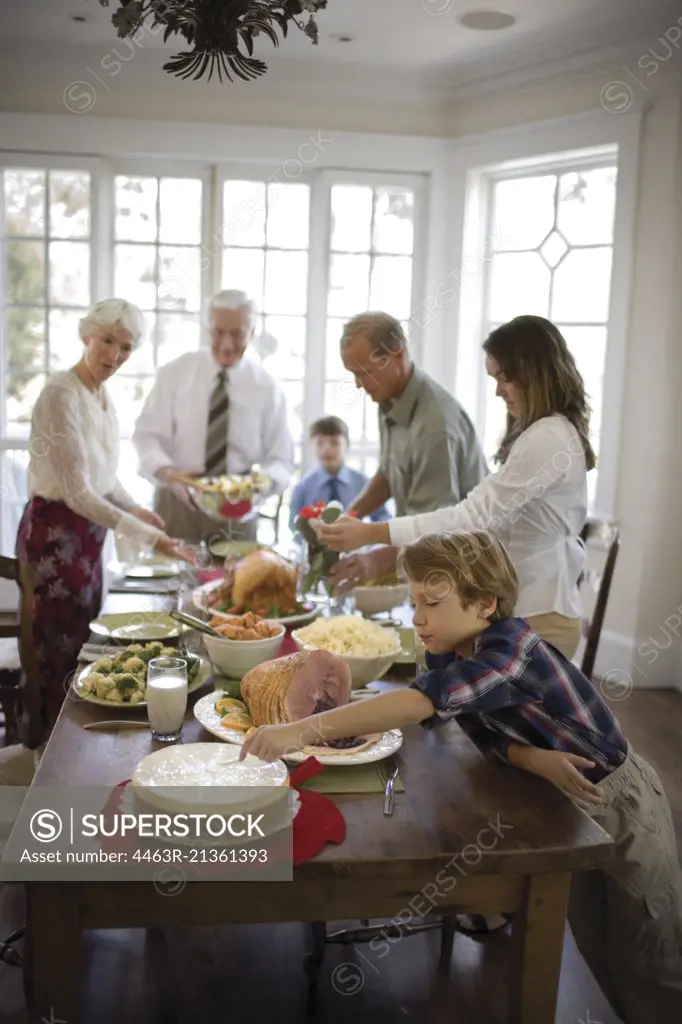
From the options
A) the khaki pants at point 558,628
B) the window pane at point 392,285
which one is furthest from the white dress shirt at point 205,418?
the khaki pants at point 558,628

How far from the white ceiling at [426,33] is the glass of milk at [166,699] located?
303 centimetres

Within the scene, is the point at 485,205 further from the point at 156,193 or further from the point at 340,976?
the point at 340,976

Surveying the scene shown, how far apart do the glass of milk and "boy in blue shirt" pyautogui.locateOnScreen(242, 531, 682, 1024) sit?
34cm

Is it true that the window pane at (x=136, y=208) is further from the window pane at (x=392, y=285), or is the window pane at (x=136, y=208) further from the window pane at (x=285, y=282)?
the window pane at (x=392, y=285)

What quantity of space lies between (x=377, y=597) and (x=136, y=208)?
307 cm


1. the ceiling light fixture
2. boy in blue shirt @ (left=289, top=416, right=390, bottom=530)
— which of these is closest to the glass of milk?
boy in blue shirt @ (left=289, top=416, right=390, bottom=530)

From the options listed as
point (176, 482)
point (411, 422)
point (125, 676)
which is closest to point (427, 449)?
point (411, 422)

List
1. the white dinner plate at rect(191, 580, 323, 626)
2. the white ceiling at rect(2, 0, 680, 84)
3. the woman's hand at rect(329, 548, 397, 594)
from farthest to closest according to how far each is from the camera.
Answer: the white ceiling at rect(2, 0, 680, 84), the woman's hand at rect(329, 548, 397, 594), the white dinner plate at rect(191, 580, 323, 626)

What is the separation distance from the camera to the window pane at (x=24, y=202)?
15.6ft

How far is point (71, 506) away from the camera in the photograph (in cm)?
292

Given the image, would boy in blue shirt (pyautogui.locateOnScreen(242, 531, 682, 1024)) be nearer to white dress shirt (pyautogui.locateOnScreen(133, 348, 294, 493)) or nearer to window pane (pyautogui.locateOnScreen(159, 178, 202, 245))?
white dress shirt (pyautogui.locateOnScreen(133, 348, 294, 493))

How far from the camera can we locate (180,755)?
1.53m

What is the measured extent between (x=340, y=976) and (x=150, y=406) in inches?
93.2

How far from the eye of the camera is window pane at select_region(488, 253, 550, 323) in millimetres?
4676
